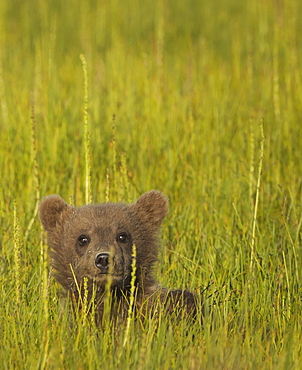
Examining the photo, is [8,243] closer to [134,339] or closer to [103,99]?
[134,339]

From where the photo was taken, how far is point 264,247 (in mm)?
5168

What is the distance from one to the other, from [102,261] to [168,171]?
8.20 ft

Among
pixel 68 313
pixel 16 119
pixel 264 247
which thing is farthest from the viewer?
pixel 16 119

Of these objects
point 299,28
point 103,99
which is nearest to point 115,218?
point 103,99

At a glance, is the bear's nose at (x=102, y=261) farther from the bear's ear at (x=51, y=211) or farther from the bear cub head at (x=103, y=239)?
the bear's ear at (x=51, y=211)

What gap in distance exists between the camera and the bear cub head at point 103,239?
430 cm

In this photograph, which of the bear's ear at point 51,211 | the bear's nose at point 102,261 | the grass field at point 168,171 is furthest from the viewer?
the bear's ear at point 51,211

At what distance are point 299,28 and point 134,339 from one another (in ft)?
32.1

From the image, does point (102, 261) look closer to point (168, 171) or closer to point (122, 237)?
point (122, 237)

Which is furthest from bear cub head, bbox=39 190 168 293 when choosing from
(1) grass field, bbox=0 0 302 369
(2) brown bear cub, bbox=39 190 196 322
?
(1) grass field, bbox=0 0 302 369

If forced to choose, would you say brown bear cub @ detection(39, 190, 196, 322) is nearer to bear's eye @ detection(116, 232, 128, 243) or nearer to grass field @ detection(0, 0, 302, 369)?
bear's eye @ detection(116, 232, 128, 243)

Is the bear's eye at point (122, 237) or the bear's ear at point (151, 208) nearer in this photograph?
the bear's eye at point (122, 237)

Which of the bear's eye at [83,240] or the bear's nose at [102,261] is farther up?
the bear's eye at [83,240]

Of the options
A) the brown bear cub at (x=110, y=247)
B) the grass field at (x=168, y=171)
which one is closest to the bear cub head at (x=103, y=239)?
the brown bear cub at (x=110, y=247)
